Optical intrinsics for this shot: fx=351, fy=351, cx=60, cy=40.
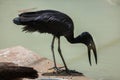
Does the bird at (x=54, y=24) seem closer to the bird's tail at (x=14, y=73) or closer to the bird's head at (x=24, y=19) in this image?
the bird's head at (x=24, y=19)

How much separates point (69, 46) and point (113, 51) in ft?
0.83

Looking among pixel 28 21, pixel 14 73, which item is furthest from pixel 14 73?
pixel 28 21

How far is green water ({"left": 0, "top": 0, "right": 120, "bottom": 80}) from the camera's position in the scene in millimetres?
1769

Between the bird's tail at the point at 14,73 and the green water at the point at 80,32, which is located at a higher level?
the green water at the point at 80,32

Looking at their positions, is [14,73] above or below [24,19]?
below

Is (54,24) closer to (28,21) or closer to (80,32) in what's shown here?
(28,21)

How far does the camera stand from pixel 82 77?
4.23 ft

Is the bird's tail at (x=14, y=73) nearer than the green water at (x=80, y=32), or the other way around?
the bird's tail at (x=14, y=73)

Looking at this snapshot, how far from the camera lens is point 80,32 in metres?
1.81

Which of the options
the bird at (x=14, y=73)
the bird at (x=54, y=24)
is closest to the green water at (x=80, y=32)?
the bird at (x=54, y=24)

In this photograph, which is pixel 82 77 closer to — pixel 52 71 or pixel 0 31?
pixel 52 71

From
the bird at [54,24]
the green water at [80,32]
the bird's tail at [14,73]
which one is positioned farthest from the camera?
the green water at [80,32]

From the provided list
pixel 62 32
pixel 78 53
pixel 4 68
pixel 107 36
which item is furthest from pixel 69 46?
pixel 4 68

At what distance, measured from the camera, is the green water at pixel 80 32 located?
1.77 m
